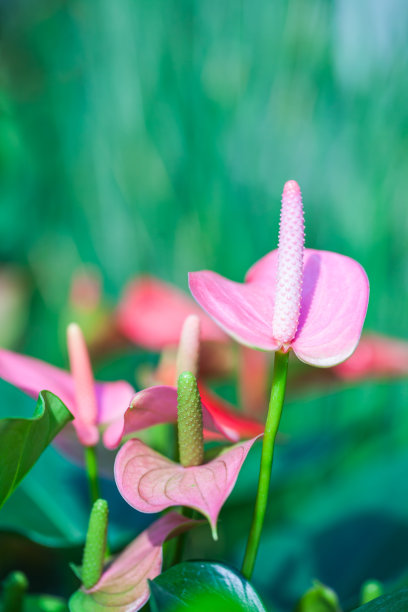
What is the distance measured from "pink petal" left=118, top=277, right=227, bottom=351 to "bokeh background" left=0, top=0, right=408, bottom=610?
84 mm

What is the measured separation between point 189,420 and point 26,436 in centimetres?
6

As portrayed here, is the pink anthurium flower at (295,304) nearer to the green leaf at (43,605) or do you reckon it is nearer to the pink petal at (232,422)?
the pink petal at (232,422)

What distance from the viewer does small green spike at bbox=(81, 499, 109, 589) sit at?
22cm

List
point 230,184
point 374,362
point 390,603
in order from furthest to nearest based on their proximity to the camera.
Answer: point 230,184 < point 374,362 < point 390,603

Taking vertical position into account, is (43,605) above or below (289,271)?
below

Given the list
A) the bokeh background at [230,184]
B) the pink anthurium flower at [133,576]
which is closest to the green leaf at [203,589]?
the pink anthurium flower at [133,576]

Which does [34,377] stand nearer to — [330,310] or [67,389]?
[67,389]

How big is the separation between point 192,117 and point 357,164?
0.22 metres

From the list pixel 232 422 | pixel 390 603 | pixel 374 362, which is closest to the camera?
pixel 390 603

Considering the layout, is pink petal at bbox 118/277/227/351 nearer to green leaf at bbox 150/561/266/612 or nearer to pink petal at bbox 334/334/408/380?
pink petal at bbox 334/334/408/380

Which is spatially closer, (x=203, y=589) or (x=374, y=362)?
(x=203, y=589)

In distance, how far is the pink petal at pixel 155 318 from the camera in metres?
0.43

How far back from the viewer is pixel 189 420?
0.70ft

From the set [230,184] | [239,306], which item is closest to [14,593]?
[239,306]
